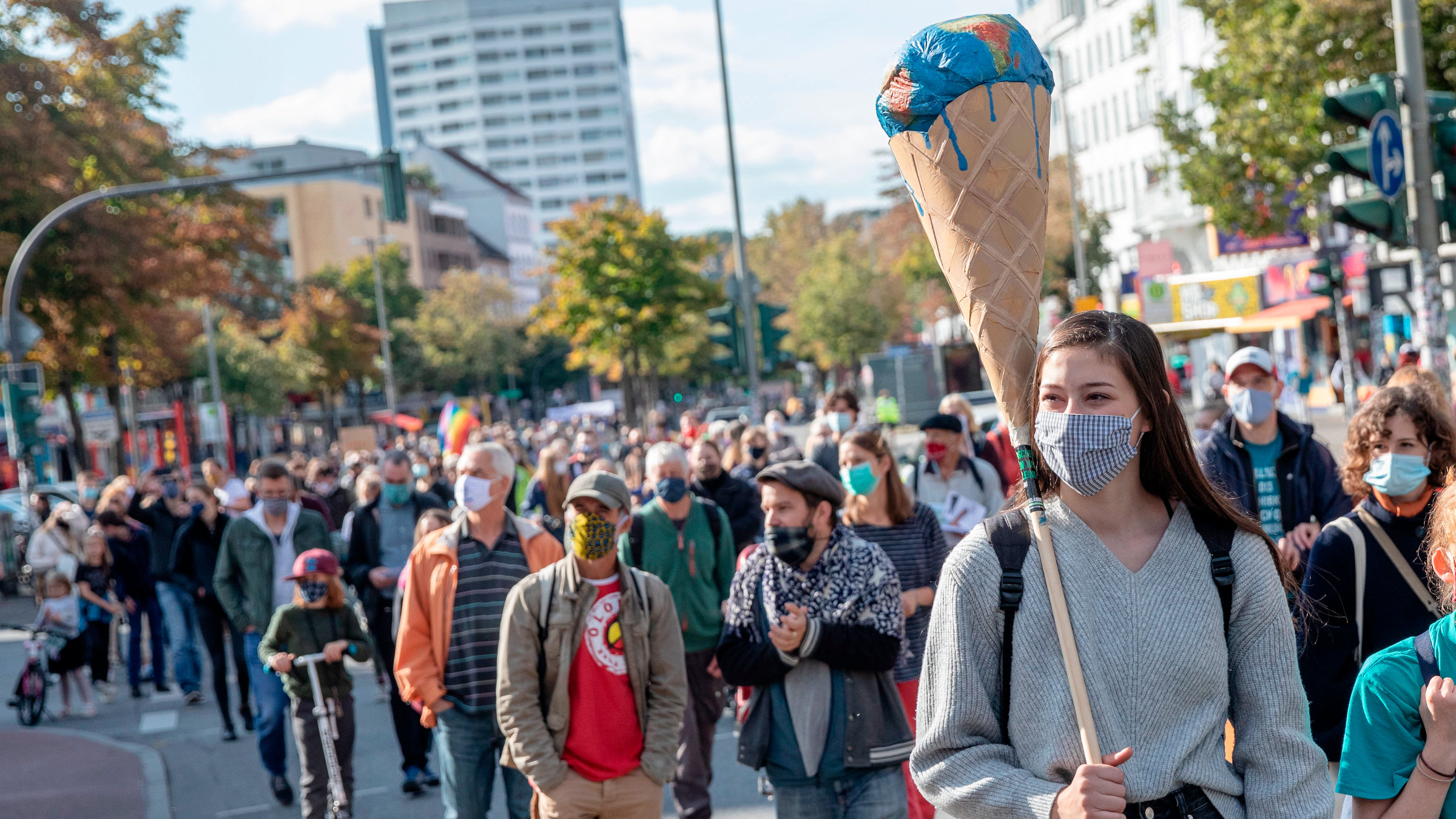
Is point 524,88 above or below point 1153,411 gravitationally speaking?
above

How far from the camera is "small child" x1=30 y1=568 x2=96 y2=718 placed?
13531 millimetres

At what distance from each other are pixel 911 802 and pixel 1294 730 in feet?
12.1

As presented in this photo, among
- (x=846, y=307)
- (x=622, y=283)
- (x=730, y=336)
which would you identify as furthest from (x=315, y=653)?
(x=846, y=307)

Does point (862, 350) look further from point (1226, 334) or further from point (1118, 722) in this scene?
point (1118, 722)

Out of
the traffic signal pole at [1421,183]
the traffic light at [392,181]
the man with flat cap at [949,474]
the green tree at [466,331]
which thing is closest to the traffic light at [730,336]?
the traffic light at [392,181]

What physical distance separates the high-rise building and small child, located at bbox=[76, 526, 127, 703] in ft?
518

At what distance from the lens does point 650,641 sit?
5.50 meters

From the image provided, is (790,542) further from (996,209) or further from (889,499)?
(996,209)

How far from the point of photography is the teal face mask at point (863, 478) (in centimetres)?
673

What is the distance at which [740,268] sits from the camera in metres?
23.0

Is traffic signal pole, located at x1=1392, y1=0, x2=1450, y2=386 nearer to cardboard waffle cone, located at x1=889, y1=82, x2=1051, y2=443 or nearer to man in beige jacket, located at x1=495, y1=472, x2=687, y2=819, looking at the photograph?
man in beige jacket, located at x1=495, y1=472, x2=687, y2=819

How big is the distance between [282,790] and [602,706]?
4.78 metres

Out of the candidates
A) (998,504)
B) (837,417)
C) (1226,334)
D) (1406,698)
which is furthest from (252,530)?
(1226,334)

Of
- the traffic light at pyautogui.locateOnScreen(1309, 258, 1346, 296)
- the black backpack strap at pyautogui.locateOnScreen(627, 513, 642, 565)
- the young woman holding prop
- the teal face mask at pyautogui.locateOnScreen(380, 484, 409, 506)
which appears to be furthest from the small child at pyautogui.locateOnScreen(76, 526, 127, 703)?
the traffic light at pyautogui.locateOnScreen(1309, 258, 1346, 296)
